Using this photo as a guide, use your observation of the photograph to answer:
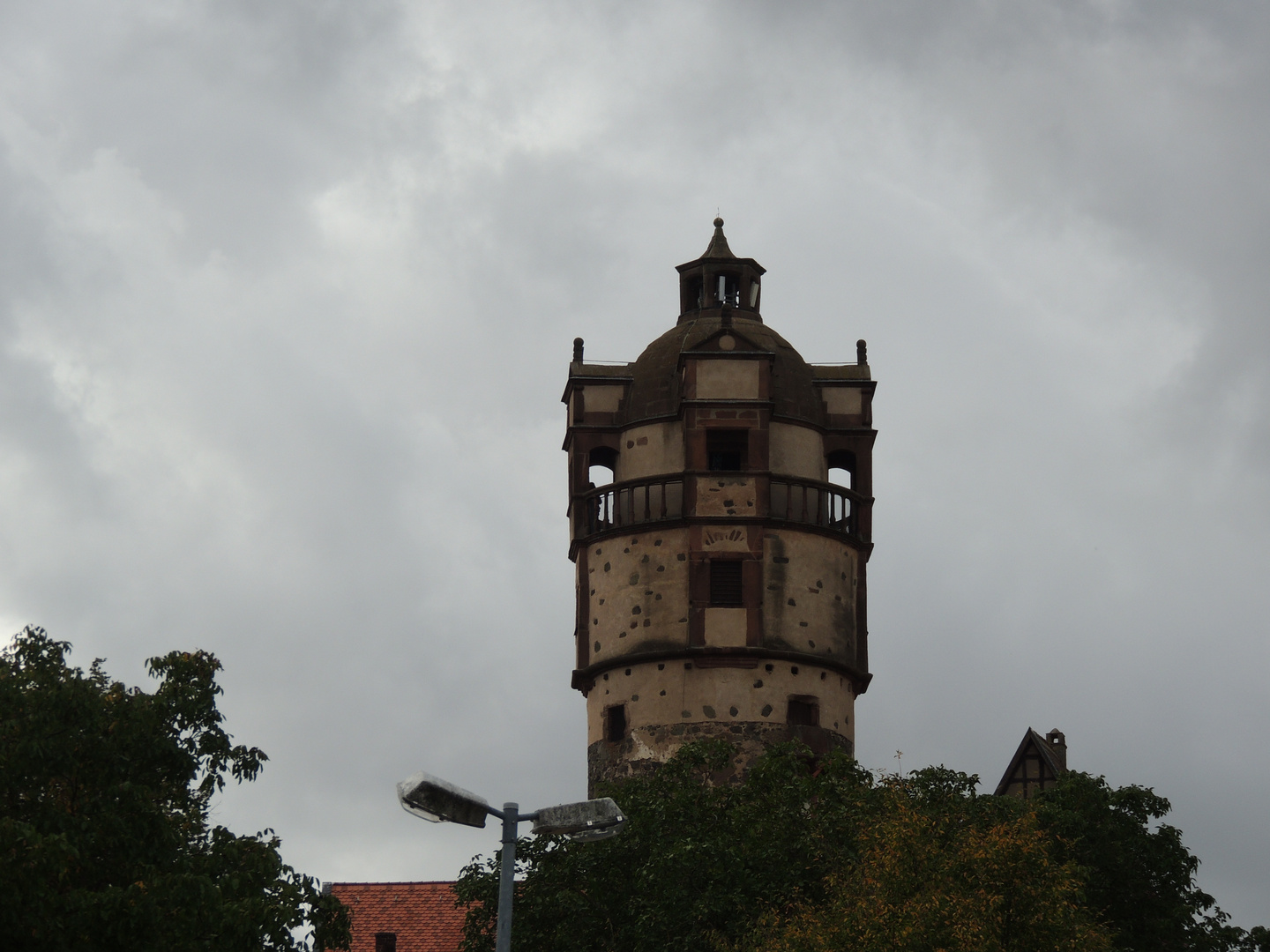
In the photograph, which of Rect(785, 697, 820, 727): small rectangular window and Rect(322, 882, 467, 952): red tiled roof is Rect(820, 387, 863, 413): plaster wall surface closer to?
Rect(785, 697, 820, 727): small rectangular window

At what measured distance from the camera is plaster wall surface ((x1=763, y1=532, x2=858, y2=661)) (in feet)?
193

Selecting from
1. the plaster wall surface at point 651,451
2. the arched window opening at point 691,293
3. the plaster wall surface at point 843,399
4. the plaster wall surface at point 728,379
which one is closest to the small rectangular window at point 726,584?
the plaster wall surface at point 651,451

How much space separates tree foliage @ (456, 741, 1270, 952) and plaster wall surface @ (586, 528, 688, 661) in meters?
4.00

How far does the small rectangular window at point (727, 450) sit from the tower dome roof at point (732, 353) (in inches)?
47.8

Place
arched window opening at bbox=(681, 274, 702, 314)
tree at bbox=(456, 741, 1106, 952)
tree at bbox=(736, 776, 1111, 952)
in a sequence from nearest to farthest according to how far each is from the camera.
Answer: tree at bbox=(736, 776, 1111, 952) < tree at bbox=(456, 741, 1106, 952) < arched window opening at bbox=(681, 274, 702, 314)

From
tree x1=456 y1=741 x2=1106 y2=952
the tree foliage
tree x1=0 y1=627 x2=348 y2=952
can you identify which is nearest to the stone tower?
the tree foliage

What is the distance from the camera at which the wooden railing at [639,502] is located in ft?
197

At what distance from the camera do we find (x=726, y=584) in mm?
58875

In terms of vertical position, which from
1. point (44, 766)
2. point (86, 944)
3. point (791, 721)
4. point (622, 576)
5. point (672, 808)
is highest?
point (622, 576)

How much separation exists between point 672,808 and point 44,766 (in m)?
19.1

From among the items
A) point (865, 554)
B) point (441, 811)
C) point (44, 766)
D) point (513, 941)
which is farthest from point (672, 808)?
point (441, 811)

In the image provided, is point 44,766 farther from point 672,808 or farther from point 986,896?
point 672,808

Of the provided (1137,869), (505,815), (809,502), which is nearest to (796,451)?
(809,502)

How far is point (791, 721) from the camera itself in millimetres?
57938
